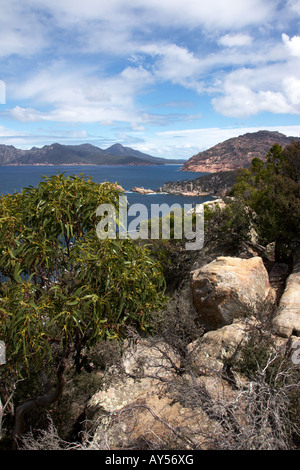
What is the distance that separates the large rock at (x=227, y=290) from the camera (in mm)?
8430

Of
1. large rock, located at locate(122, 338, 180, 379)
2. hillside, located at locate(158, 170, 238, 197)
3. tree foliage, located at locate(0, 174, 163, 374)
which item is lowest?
large rock, located at locate(122, 338, 180, 379)

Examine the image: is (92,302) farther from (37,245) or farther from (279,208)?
(279,208)

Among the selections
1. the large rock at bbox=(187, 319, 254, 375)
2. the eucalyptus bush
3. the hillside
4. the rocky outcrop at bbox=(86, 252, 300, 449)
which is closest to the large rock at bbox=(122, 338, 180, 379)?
the rocky outcrop at bbox=(86, 252, 300, 449)

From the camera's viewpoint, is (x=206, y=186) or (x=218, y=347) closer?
(x=218, y=347)

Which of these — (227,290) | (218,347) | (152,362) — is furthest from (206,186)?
(152,362)

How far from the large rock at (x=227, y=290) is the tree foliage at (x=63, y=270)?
4147mm

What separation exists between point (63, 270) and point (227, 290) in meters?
5.19

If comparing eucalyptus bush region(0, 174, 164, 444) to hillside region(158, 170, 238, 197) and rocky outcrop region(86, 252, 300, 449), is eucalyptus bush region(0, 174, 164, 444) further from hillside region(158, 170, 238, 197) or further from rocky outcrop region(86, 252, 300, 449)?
hillside region(158, 170, 238, 197)

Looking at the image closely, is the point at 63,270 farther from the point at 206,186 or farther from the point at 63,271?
the point at 206,186

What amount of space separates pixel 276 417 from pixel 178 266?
12994 millimetres

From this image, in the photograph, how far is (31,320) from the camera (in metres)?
3.78

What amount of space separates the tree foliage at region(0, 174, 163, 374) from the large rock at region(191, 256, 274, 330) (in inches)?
163

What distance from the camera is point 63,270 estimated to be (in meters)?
5.12

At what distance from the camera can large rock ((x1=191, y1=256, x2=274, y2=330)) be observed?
843 centimetres
